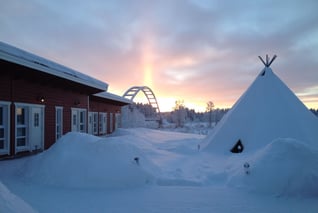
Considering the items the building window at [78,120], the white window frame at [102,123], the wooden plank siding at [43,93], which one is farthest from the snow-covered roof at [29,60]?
the white window frame at [102,123]

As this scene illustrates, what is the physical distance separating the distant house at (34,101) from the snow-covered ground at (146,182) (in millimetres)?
2101

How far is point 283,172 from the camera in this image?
590 centimetres

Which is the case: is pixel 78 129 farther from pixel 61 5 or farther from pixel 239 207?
Answer: pixel 239 207

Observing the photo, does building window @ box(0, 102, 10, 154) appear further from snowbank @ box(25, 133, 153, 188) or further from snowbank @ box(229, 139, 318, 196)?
snowbank @ box(229, 139, 318, 196)

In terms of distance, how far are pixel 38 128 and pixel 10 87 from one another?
234cm

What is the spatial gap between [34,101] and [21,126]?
1.19 metres

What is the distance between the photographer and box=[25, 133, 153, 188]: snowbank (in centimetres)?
620

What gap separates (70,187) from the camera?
5980mm

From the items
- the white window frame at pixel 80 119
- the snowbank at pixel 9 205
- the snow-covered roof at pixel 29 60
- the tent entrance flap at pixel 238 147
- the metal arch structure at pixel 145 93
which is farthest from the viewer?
the metal arch structure at pixel 145 93

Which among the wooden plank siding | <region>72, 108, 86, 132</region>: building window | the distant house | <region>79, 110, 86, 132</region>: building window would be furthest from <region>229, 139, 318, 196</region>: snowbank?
<region>79, 110, 86, 132</region>: building window

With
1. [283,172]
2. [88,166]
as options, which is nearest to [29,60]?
[88,166]

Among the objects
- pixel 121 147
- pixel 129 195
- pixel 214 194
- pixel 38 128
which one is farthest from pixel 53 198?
pixel 38 128

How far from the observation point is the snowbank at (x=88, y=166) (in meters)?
6.20

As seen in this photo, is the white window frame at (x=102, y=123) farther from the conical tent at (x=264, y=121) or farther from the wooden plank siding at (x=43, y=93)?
the conical tent at (x=264, y=121)
